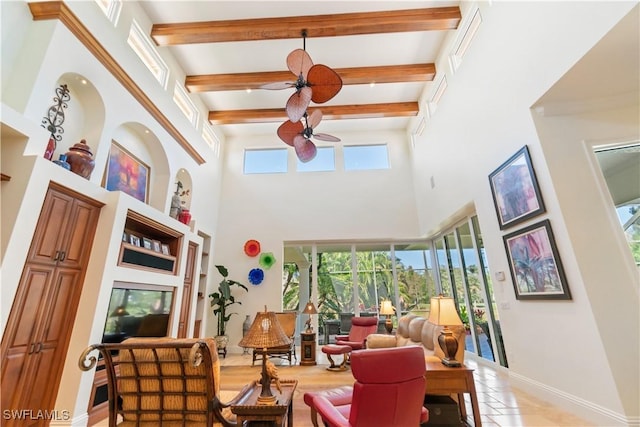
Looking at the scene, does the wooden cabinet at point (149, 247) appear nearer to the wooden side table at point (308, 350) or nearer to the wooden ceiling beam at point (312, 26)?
the wooden side table at point (308, 350)

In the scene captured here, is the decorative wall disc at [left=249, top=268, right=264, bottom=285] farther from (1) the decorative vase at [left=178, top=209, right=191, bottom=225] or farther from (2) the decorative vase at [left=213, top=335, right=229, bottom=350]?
(1) the decorative vase at [left=178, top=209, right=191, bottom=225]

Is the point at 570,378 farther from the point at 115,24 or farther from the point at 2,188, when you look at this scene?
the point at 115,24

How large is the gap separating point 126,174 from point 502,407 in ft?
19.8

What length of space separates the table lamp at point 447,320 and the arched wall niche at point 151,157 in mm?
4699

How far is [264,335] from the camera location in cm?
193

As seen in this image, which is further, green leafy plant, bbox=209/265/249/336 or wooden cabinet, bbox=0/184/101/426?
green leafy plant, bbox=209/265/249/336

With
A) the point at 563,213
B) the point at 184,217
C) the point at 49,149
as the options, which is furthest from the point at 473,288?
the point at 49,149

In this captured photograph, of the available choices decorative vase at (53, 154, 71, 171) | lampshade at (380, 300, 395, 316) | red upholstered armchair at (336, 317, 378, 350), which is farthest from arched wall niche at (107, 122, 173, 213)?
lampshade at (380, 300, 395, 316)

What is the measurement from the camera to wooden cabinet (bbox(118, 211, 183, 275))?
383 cm

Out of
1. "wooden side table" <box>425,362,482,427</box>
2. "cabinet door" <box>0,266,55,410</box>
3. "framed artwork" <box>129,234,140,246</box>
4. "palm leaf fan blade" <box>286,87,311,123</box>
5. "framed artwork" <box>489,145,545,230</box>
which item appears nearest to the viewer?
"cabinet door" <box>0,266,55,410</box>

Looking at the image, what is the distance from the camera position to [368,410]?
1755mm

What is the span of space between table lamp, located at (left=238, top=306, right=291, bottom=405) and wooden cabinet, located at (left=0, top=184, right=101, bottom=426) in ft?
7.61

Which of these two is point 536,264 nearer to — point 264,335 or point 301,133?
point 264,335

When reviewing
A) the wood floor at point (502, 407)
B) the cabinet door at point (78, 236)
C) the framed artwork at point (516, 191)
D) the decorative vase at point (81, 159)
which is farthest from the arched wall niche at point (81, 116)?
the framed artwork at point (516, 191)
